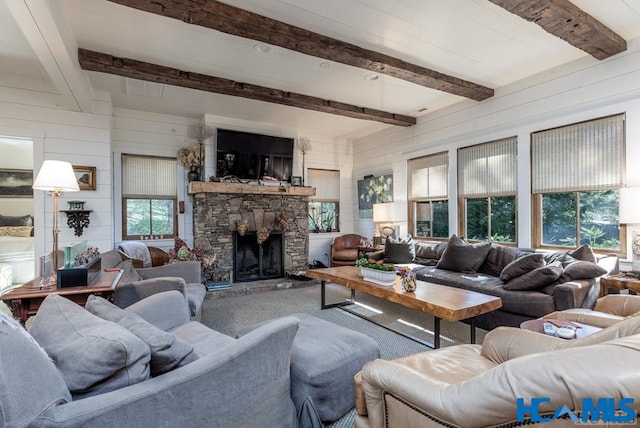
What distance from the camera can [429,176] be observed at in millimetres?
5594

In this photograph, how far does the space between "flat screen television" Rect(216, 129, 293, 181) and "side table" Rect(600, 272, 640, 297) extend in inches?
192

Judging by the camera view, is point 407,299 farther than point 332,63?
No

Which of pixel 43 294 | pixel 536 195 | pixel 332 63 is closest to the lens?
pixel 43 294

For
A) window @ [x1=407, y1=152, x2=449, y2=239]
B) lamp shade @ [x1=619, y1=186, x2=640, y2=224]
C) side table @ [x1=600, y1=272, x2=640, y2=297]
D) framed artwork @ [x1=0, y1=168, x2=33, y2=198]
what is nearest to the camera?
side table @ [x1=600, y1=272, x2=640, y2=297]

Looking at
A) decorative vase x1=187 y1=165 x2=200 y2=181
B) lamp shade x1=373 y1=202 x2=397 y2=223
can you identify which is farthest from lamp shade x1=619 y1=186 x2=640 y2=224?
decorative vase x1=187 y1=165 x2=200 y2=181

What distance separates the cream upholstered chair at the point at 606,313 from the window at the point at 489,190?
210cm

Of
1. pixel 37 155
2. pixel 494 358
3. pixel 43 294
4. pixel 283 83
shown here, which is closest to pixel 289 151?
pixel 283 83

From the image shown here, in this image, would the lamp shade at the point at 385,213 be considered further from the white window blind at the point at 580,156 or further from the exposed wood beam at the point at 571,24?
the exposed wood beam at the point at 571,24

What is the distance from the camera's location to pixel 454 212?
5125mm

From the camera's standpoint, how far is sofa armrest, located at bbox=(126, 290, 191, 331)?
2.14 m

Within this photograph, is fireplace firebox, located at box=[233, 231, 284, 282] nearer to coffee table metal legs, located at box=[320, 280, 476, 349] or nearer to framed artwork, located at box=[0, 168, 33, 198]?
coffee table metal legs, located at box=[320, 280, 476, 349]

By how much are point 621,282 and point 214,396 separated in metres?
3.48

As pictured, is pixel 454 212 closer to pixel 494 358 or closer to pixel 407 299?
pixel 407 299

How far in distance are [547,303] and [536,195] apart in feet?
6.03
